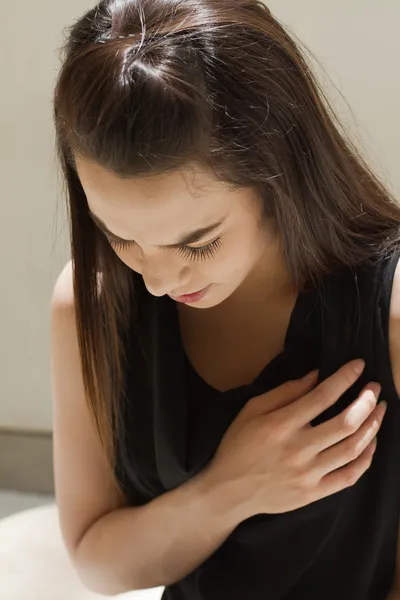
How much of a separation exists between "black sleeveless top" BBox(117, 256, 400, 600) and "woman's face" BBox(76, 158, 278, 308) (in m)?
0.11

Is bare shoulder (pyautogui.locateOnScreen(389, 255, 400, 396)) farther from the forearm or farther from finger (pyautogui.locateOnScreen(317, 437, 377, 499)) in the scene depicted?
the forearm

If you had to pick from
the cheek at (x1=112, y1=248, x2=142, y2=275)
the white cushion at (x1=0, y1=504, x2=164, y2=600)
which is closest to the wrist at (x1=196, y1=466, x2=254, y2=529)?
the cheek at (x1=112, y1=248, x2=142, y2=275)

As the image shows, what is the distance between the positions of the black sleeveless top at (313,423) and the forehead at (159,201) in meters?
0.16

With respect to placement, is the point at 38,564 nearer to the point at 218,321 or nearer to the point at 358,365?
the point at 218,321

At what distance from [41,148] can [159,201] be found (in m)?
0.76

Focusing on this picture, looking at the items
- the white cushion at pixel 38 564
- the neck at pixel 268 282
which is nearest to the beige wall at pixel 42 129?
the white cushion at pixel 38 564

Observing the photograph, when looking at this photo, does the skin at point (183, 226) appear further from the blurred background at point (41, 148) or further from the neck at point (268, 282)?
the blurred background at point (41, 148)

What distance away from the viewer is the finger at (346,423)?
674mm

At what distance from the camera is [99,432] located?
2.70 feet

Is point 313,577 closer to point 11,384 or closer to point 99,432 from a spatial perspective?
point 99,432

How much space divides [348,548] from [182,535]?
0.16m

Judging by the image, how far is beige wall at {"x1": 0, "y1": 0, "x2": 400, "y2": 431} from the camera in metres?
1.06

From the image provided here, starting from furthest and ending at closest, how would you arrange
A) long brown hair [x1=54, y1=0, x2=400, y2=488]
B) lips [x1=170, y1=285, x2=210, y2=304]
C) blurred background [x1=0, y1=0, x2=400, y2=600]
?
blurred background [x1=0, y1=0, x2=400, y2=600] → lips [x1=170, y1=285, x2=210, y2=304] → long brown hair [x1=54, y1=0, x2=400, y2=488]

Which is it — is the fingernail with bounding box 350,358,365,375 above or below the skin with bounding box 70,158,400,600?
below
